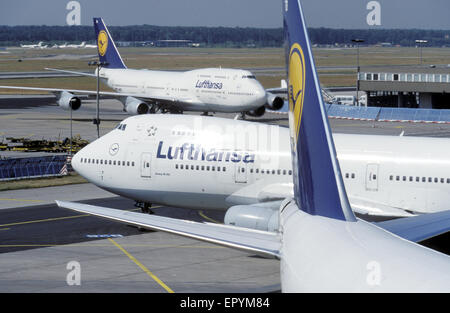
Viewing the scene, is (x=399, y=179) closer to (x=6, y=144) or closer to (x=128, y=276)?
(x=128, y=276)

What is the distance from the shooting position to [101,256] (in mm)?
28906

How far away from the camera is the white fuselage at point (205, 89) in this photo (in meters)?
76.8

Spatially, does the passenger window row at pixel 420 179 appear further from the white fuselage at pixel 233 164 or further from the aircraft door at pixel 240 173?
the aircraft door at pixel 240 173

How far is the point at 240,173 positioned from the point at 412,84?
73.9 m

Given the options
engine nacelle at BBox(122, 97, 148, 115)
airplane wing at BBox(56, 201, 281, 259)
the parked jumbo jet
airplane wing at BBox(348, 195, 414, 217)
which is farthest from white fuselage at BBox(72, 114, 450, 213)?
engine nacelle at BBox(122, 97, 148, 115)

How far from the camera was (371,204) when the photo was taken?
28734mm

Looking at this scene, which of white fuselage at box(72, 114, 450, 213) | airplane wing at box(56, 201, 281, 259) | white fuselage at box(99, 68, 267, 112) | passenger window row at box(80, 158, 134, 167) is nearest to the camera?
airplane wing at box(56, 201, 281, 259)

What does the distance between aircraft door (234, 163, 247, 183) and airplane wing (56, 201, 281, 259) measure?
15.9 meters

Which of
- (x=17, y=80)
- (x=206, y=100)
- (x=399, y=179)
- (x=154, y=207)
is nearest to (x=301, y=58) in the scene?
(x=399, y=179)

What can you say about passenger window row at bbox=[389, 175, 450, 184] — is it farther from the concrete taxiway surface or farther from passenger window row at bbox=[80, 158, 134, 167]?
passenger window row at bbox=[80, 158, 134, 167]

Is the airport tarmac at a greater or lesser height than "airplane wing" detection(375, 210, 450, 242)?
lesser

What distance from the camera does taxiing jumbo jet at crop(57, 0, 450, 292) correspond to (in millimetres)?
8250
